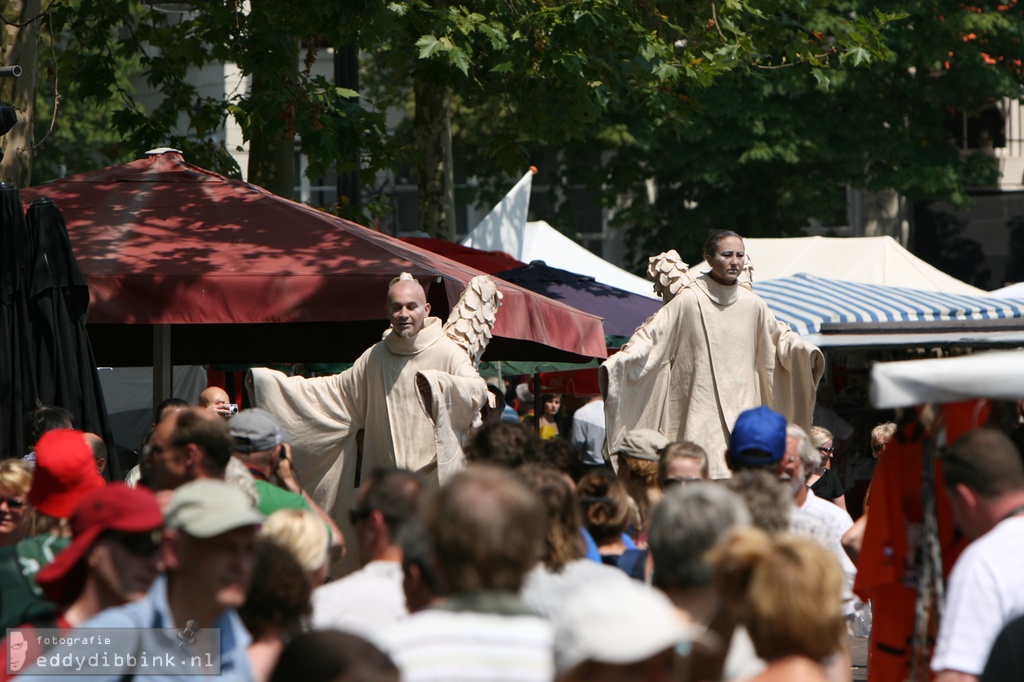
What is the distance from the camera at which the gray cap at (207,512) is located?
3.37 m

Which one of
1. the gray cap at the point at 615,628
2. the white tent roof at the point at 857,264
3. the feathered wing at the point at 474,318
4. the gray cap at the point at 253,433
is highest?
the white tent roof at the point at 857,264

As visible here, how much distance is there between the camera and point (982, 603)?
375 centimetres

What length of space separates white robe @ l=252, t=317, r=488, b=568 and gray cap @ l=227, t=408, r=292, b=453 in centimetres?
163

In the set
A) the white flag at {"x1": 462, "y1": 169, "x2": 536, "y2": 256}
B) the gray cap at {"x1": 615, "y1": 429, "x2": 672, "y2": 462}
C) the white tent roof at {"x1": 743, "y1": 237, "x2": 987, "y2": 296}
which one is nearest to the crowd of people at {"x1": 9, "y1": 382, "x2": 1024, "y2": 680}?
the gray cap at {"x1": 615, "y1": 429, "x2": 672, "y2": 462}

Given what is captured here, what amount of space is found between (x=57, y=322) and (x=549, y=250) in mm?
12050

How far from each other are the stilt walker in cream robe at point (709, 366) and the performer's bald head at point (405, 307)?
106 centimetres

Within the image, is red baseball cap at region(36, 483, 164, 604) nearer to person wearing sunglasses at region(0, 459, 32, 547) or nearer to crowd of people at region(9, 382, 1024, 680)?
crowd of people at region(9, 382, 1024, 680)

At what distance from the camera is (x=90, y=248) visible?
787 centimetres

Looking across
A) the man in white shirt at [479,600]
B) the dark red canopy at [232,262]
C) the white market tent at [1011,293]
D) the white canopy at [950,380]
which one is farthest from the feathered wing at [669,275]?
the white market tent at [1011,293]

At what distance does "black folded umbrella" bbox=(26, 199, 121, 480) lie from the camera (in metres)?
6.80

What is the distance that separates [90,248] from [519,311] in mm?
2320

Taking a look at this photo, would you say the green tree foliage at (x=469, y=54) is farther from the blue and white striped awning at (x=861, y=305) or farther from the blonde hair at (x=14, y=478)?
the blonde hair at (x=14, y=478)

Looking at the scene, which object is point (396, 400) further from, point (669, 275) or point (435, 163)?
point (435, 163)

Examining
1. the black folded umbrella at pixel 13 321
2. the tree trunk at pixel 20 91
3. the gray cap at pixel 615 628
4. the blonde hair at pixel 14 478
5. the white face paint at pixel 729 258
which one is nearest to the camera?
the gray cap at pixel 615 628
